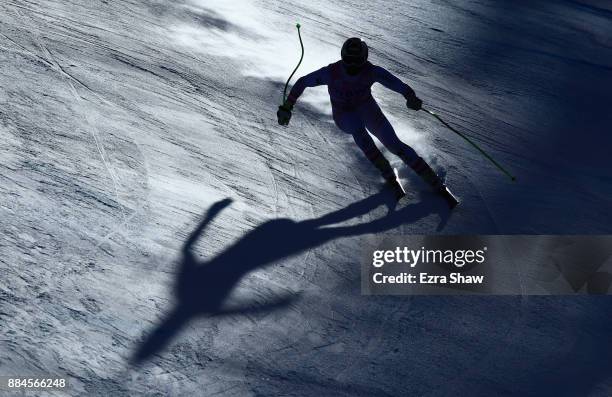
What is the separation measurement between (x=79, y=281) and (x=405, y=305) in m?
3.01

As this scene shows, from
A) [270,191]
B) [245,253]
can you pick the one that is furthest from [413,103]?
[245,253]

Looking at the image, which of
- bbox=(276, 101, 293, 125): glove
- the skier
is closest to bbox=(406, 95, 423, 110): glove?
the skier

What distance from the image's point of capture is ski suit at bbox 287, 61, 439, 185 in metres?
8.89

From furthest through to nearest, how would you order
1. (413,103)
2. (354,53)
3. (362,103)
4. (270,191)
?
(270,191)
(362,103)
(413,103)
(354,53)

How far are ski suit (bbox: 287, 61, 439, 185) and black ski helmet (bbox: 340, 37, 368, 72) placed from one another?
0.16 m

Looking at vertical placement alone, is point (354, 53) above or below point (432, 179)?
above

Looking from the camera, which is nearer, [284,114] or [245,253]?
[245,253]

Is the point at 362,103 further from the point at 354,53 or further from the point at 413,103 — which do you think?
the point at 354,53

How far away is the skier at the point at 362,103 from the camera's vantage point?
8789 mm

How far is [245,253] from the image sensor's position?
8422mm

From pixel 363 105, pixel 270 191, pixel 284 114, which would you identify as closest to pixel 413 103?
pixel 363 105

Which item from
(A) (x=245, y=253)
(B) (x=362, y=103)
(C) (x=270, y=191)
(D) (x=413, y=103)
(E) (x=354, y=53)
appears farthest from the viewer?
(C) (x=270, y=191)

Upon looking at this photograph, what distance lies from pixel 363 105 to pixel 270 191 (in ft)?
4.58

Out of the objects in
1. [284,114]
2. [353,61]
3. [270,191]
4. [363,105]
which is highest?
[353,61]
